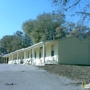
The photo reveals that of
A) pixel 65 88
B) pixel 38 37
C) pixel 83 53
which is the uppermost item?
pixel 38 37

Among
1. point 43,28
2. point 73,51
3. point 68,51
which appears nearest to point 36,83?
point 68,51

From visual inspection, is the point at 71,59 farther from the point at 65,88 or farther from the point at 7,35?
the point at 7,35

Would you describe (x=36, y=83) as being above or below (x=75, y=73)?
below

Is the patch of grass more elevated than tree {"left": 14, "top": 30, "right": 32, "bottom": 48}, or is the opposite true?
tree {"left": 14, "top": 30, "right": 32, "bottom": 48}

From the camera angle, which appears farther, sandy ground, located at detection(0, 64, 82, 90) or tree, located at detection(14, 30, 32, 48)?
tree, located at detection(14, 30, 32, 48)

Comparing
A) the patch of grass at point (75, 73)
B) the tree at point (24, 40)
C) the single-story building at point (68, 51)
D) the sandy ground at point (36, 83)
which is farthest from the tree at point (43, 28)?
the sandy ground at point (36, 83)

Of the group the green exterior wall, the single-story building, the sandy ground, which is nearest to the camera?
the sandy ground

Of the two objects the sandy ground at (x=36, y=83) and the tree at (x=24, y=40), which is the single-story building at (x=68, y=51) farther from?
the tree at (x=24, y=40)

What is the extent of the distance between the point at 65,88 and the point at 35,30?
44.1 metres

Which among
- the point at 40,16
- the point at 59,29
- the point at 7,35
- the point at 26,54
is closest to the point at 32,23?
the point at 40,16

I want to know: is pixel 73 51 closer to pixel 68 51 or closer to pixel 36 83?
pixel 68 51

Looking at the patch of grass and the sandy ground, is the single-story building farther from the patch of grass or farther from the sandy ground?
the sandy ground

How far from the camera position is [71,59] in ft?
91.2

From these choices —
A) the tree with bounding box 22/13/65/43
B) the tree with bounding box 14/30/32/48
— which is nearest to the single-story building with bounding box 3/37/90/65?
the tree with bounding box 22/13/65/43
